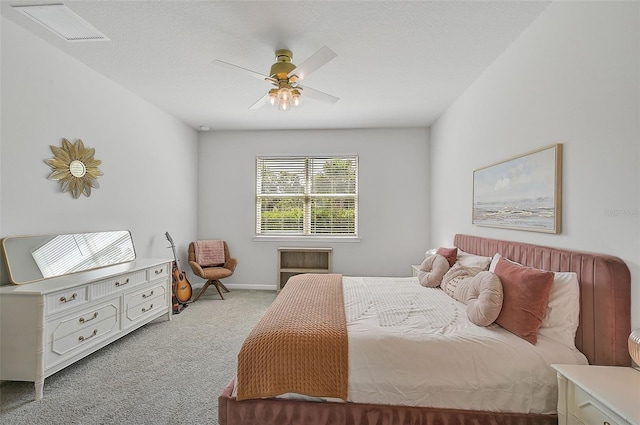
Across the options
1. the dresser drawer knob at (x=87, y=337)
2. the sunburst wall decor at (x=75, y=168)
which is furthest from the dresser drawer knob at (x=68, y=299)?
the sunburst wall decor at (x=75, y=168)

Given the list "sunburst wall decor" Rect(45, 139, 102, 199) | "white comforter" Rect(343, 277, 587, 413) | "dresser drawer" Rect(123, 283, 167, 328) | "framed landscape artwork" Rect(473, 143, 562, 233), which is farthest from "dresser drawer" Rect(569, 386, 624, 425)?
"sunburst wall decor" Rect(45, 139, 102, 199)

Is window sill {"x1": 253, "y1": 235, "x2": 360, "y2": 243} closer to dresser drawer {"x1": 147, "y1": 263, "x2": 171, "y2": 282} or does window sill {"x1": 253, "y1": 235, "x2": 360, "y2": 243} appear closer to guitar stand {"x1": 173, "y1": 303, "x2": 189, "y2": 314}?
guitar stand {"x1": 173, "y1": 303, "x2": 189, "y2": 314}

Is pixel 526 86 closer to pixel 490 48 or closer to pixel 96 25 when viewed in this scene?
pixel 490 48

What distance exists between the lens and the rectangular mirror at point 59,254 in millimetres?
2328

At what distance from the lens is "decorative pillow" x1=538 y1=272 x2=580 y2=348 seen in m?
1.70

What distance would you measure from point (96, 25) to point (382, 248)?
14.3 ft

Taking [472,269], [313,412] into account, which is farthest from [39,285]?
[472,269]

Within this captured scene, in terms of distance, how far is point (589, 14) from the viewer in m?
1.73

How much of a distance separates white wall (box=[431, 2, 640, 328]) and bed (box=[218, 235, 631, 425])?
0.08 meters

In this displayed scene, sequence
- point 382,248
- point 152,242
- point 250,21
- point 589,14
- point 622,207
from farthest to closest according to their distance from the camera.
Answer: point 382,248 < point 152,242 < point 250,21 < point 589,14 < point 622,207

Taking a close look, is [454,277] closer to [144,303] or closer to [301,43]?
[301,43]

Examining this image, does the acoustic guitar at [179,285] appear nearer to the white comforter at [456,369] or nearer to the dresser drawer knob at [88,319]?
the dresser drawer knob at [88,319]

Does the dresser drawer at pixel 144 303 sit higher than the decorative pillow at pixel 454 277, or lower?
lower

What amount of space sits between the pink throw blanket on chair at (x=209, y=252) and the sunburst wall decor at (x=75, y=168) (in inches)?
73.1
